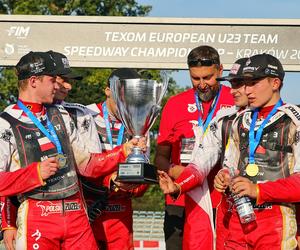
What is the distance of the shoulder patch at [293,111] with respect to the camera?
6547 mm

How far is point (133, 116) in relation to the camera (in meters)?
6.89

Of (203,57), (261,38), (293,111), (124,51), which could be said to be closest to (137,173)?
(293,111)

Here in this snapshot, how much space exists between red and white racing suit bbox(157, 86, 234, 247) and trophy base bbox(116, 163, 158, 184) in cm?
130

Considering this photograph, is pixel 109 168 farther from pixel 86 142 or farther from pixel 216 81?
pixel 216 81

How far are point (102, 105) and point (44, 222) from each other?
1.76 meters

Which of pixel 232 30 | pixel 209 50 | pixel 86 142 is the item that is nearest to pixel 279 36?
pixel 232 30

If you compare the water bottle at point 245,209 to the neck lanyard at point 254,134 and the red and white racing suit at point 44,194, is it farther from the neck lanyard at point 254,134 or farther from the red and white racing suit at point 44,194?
the red and white racing suit at point 44,194

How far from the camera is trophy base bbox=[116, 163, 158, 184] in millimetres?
6562

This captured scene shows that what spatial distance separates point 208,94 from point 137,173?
1.62 metres

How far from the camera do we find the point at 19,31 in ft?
31.7

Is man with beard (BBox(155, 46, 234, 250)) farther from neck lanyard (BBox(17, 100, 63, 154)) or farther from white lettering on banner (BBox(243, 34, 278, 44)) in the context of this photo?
white lettering on banner (BBox(243, 34, 278, 44))

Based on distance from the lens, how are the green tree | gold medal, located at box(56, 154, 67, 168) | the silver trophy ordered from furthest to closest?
the green tree → the silver trophy → gold medal, located at box(56, 154, 67, 168)

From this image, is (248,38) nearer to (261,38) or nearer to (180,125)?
(261,38)

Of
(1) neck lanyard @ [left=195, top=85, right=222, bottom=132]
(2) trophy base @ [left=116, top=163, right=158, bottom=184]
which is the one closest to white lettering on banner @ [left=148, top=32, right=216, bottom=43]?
(1) neck lanyard @ [left=195, top=85, right=222, bottom=132]
